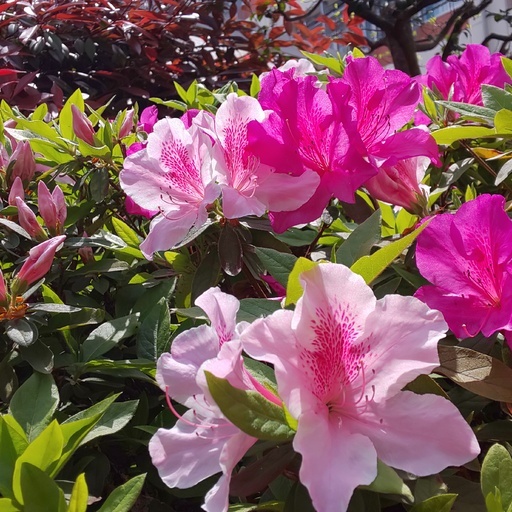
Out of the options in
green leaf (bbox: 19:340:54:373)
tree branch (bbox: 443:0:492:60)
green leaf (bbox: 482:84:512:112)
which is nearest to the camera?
green leaf (bbox: 19:340:54:373)

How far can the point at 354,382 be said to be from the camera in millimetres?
624

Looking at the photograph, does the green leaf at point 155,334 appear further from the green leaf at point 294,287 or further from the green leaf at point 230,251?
the green leaf at point 294,287

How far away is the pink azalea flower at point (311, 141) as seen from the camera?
829 millimetres

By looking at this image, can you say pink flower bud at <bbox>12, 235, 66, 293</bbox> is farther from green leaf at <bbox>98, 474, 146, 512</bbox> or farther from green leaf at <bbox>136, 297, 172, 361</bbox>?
green leaf at <bbox>98, 474, 146, 512</bbox>

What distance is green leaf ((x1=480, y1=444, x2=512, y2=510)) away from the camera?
61 centimetres

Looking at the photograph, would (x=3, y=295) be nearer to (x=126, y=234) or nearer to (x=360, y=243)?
(x=126, y=234)

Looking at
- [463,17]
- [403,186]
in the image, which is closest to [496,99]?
[403,186]

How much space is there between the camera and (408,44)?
183 inches

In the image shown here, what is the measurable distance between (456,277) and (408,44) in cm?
426

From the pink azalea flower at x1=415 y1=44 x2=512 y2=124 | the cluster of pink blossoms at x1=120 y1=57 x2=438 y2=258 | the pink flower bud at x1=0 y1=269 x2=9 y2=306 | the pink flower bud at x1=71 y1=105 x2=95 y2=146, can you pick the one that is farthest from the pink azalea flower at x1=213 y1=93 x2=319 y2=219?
the pink azalea flower at x1=415 y1=44 x2=512 y2=124

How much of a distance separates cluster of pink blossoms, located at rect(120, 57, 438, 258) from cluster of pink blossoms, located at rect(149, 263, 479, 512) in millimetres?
256

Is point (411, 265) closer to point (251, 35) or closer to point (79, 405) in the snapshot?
point (79, 405)

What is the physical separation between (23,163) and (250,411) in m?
0.84

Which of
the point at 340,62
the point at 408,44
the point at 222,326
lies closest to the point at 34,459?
the point at 222,326
